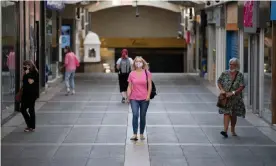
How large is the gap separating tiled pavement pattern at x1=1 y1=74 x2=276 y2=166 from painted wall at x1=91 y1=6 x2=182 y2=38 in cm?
2880

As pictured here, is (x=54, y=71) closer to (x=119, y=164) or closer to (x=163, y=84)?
(x=163, y=84)

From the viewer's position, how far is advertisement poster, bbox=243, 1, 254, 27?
1700 centimetres

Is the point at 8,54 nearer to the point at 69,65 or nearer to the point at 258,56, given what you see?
the point at 69,65

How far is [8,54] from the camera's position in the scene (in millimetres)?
16453

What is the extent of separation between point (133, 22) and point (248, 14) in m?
31.4

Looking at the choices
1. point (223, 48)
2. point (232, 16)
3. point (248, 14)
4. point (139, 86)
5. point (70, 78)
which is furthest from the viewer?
point (223, 48)

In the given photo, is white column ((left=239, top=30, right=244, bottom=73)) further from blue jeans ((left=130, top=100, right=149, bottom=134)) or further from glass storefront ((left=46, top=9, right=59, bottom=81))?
glass storefront ((left=46, top=9, right=59, bottom=81))

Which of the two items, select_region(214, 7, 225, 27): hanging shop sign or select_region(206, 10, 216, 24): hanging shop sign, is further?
select_region(206, 10, 216, 24): hanging shop sign

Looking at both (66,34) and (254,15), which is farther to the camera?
(66,34)

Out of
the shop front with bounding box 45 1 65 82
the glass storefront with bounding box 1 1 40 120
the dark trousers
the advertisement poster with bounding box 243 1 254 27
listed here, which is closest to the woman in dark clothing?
the dark trousers

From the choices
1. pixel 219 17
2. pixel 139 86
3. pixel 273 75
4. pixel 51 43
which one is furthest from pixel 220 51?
pixel 139 86

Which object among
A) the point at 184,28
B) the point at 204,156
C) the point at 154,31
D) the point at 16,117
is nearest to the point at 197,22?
the point at 184,28

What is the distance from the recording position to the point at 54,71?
29.0 m

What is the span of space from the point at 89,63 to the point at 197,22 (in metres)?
9.42
